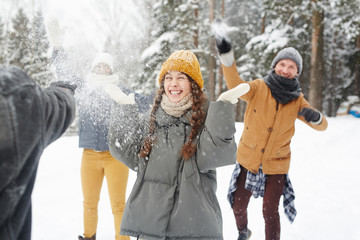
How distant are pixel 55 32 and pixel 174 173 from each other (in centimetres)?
158

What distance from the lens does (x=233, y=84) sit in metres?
2.98

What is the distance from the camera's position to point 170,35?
10.0 meters

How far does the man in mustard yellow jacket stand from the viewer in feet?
9.69

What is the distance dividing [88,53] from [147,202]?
2602 millimetres

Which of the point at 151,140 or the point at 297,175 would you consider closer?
the point at 151,140

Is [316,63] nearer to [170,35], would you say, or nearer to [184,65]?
[170,35]

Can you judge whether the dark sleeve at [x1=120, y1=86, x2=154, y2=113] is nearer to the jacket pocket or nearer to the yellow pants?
the yellow pants

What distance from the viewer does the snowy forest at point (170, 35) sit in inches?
152

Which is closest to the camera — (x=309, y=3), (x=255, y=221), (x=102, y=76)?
(x=102, y=76)

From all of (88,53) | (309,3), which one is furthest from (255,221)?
(309,3)

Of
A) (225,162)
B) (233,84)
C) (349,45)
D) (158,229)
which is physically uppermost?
(349,45)

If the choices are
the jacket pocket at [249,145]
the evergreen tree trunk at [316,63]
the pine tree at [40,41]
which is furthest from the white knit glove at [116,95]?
the evergreen tree trunk at [316,63]

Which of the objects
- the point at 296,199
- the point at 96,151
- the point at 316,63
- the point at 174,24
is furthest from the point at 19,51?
the point at 296,199

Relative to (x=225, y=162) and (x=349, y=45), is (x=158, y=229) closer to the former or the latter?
(x=225, y=162)
